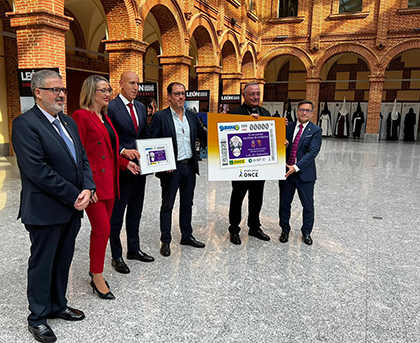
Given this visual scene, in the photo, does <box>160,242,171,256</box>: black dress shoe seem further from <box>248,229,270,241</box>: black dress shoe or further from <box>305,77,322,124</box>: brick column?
<box>305,77,322,124</box>: brick column

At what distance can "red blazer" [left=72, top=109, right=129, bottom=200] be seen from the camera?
277 centimetres

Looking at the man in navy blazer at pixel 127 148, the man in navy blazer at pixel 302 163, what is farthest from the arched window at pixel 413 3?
the man in navy blazer at pixel 127 148

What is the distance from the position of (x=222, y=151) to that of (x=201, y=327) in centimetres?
193

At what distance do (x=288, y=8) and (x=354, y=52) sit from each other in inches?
182

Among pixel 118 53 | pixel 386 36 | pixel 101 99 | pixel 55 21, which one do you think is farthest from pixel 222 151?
pixel 386 36

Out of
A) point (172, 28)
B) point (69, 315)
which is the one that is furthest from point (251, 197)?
point (172, 28)

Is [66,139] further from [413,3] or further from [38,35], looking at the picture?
[413,3]

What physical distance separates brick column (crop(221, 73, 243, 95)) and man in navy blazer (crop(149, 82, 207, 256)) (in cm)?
1458

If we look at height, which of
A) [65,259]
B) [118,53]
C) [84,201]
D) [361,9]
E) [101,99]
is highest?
[361,9]

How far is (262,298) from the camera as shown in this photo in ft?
9.86

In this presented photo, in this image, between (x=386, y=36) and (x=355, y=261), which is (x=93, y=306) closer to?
(x=355, y=261)

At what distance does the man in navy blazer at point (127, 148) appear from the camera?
328cm

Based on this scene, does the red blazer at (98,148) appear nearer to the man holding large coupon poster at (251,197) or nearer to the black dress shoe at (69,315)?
the black dress shoe at (69,315)

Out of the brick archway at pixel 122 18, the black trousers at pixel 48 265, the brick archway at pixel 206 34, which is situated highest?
the brick archway at pixel 206 34
